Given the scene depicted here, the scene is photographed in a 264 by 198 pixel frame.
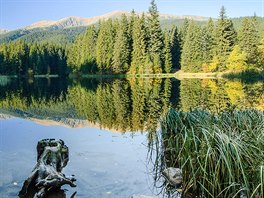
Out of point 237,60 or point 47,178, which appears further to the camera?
point 237,60

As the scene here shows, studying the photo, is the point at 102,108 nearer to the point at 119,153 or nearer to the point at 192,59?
the point at 119,153

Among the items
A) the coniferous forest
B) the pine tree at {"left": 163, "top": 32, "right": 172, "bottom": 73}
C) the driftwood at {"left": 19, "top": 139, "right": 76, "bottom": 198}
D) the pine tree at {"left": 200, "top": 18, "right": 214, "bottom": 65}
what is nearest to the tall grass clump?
the driftwood at {"left": 19, "top": 139, "right": 76, "bottom": 198}

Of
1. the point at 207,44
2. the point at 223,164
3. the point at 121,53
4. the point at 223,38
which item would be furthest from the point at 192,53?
the point at 223,164

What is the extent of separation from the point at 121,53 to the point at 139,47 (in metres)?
4.03

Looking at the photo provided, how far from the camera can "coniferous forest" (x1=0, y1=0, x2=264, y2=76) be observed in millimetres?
64688

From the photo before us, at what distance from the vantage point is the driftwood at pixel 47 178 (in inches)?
287

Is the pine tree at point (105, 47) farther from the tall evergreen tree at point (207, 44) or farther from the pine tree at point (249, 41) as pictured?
the pine tree at point (249, 41)

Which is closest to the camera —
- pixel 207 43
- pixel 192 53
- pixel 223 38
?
pixel 223 38

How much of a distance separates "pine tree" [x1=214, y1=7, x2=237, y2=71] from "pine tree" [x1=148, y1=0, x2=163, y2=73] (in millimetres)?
11346

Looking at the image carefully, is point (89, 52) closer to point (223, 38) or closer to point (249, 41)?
point (223, 38)

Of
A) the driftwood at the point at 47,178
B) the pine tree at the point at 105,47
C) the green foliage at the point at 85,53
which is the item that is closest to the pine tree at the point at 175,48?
the pine tree at the point at 105,47

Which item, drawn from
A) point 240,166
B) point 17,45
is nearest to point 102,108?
point 240,166

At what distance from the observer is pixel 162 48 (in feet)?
A: 241

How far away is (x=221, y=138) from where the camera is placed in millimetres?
6582
